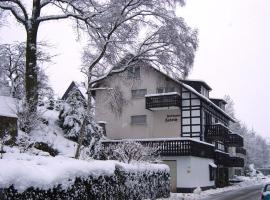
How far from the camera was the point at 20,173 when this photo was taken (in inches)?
424

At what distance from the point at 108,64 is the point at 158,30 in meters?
4.40

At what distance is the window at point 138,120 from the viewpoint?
44.3 meters

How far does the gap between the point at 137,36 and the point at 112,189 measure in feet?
56.3

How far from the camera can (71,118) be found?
34531 millimetres

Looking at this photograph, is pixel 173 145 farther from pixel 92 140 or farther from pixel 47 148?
pixel 47 148

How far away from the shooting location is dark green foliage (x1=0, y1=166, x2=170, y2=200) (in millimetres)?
11523

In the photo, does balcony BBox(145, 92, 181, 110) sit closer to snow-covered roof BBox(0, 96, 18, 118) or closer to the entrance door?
the entrance door

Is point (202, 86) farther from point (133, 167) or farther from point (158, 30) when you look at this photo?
point (133, 167)

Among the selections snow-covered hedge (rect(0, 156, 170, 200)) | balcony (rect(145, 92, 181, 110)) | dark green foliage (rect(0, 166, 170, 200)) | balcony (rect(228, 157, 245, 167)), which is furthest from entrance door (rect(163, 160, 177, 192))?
balcony (rect(228, 157, 245, 167))

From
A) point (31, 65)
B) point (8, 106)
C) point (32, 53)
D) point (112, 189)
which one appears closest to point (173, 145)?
point (31, 65)

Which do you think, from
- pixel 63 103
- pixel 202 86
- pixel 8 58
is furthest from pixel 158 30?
pixel 8 58

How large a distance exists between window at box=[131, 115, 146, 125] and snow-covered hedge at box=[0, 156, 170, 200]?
64.2 feet

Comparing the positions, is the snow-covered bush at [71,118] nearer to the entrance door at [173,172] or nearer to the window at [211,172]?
the entrance door at [173,172]

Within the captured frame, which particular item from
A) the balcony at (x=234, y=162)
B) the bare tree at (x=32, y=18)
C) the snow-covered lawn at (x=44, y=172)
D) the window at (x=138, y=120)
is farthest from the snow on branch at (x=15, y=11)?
the balcony at (x=234, y=162)
